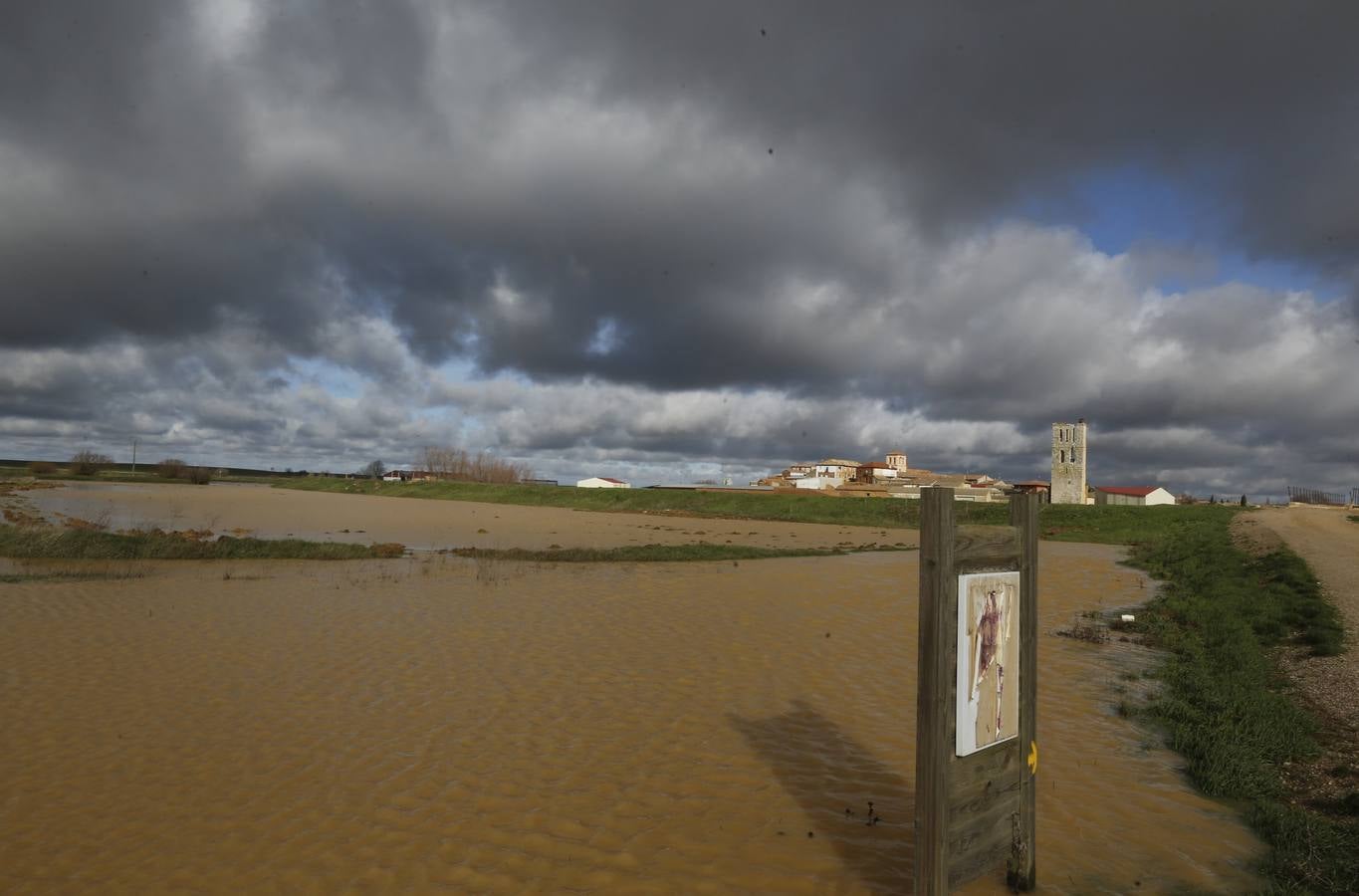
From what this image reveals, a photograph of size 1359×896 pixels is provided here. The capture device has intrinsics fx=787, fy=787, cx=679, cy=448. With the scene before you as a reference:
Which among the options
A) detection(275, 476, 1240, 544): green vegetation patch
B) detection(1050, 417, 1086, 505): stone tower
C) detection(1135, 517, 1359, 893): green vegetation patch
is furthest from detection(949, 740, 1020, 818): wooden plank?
detection(1050, 417, 1086, 505): stone tower

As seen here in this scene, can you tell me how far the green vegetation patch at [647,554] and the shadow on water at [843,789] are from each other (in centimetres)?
1867

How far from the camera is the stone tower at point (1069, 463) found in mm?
81750

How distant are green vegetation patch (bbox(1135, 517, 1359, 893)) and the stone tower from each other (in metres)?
67.6

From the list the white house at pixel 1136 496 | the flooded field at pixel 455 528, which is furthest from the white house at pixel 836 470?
the flooded field at pixel 455 528

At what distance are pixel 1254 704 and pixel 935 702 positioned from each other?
642 cm

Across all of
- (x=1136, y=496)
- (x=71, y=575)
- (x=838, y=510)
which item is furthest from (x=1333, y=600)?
(x=1136, y=496)

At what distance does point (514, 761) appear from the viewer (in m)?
7.30

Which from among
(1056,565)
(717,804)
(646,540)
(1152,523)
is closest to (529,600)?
(717,804)

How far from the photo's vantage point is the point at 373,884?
5.02 m

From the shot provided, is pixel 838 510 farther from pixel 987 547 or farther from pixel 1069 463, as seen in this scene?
pixel 987 547

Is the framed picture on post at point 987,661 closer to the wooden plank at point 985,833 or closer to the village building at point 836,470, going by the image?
the wooden plank at point 985,833

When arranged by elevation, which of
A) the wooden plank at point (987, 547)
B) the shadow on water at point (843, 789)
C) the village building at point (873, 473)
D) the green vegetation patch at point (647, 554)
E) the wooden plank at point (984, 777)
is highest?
the village building at point (873, 473)

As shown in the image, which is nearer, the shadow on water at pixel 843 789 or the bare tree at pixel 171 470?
the shadow on water at pixel 843 789

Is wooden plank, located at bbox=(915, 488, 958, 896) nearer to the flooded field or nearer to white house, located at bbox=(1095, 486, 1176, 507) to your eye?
the flooded field
